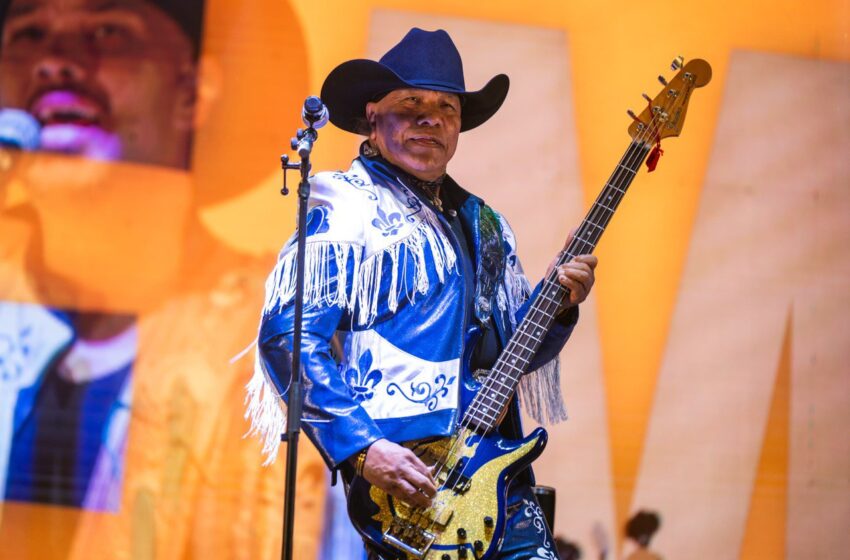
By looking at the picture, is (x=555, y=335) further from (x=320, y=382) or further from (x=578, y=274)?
(x=320, y=382)

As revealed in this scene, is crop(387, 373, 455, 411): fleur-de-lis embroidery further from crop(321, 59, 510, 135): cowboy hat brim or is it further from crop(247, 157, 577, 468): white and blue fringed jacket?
crop(321, 59, 510, 135): cowboy hat brim

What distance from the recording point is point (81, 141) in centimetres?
438

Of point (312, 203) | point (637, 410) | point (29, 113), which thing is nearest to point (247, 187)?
point (29, 113)

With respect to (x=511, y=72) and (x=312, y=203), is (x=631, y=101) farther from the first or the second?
(x=312, y=203)

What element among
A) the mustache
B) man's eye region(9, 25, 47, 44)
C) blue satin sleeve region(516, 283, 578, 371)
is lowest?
blue satin sleeve region(516, 283, 578, 371)

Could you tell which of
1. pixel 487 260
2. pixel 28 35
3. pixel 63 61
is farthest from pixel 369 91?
pixel 28 35

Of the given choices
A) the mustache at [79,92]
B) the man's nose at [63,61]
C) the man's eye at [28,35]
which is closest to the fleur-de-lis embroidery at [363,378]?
the mustache at [79,92]

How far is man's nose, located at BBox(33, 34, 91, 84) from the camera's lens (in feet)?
14.4

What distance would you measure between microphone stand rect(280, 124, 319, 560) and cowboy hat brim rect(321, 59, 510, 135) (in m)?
0.43

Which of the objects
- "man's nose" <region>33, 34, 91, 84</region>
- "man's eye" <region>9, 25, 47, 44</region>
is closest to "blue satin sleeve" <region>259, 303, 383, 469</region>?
"man's nose" <region>33, 34, 91, 84</region>

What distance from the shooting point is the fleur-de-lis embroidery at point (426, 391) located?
283 centimetres

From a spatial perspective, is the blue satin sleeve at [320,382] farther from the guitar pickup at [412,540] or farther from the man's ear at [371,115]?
the man's ear at [371,115]

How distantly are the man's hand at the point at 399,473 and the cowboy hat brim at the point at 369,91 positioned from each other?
1015 millimetres

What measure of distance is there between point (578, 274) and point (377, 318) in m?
0.52
